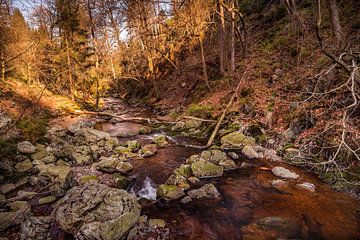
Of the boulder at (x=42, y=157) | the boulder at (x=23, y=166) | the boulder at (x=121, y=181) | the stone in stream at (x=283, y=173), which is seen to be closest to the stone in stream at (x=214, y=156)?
the stone in stream at (x=283, y=173)

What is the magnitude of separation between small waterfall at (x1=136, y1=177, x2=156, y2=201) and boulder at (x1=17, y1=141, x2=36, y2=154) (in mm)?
5109

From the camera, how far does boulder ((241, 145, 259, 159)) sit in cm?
931

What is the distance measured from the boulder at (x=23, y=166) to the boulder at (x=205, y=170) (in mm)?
5868

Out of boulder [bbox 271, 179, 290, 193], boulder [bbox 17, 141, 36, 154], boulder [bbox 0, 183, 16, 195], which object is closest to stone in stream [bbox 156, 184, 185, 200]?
boulder [bbox 271, 179, 290, 193]

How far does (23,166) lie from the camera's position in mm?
8758

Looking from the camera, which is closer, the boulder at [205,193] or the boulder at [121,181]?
the boulder at [205,193]

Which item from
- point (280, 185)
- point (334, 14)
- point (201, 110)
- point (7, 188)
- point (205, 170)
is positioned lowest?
point (280, 185)

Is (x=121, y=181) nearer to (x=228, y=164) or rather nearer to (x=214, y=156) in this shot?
(x=214, y=156)

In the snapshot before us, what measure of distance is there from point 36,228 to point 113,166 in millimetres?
3812

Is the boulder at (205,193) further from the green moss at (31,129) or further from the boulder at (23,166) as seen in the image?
the green moss at (31,129)

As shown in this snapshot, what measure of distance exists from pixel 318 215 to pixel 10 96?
18.6m

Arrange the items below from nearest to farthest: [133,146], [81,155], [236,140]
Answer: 1. [81,155]
2. [236,140]
3. [133,146]

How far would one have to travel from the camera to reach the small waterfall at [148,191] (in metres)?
7.28

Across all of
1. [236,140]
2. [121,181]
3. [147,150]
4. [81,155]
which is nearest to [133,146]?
[147,150]
